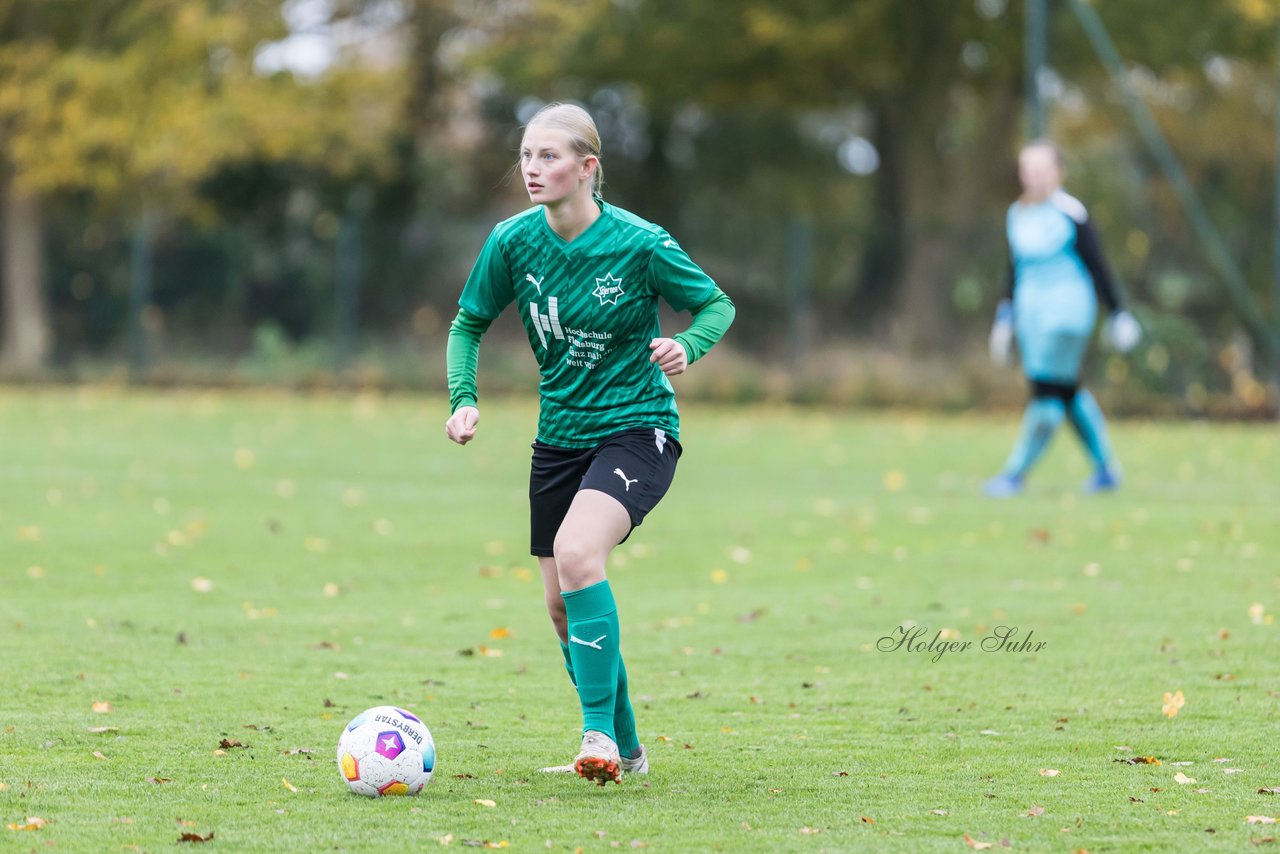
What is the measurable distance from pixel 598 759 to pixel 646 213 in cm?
2815

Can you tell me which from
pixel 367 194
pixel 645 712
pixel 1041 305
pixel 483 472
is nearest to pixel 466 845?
pixel 645 712

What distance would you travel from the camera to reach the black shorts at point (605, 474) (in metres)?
5.27

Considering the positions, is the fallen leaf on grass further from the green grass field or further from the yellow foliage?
the yellow foliage

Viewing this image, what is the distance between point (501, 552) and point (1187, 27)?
1991 centimetres

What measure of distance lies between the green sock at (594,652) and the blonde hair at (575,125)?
1.18m

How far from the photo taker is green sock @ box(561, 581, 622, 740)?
5.20 metres

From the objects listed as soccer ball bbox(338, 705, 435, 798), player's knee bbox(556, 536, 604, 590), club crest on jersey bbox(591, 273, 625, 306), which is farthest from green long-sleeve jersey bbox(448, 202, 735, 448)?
soccer ball bbox(338, 705, 435, 798)

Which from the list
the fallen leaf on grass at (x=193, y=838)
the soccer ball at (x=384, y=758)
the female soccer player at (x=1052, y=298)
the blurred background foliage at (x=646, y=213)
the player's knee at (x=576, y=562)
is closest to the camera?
the fallen leaf on grass at (x=193, y=838)

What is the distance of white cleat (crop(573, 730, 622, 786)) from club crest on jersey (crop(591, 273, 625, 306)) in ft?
3.96

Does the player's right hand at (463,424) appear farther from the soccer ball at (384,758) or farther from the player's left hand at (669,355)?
the soccer ball at (384,758)

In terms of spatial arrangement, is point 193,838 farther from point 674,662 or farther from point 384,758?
point 674,662

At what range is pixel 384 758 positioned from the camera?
504 centimetres

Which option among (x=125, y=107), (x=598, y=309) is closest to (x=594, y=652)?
(x=598, y=309)

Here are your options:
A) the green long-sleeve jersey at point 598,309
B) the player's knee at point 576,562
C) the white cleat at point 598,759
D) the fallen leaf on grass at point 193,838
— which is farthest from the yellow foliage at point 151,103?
the fallen leaf on grass at point 193,838
